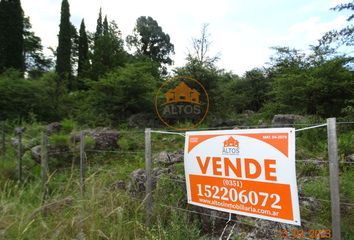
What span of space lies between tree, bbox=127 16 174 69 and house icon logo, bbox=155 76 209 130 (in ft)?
48.8

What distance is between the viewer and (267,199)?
7.63ft

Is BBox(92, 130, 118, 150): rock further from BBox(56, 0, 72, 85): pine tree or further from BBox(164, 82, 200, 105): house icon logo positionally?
BBox(56, 0, 72, 85): pine tree

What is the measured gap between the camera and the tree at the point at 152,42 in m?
25.3

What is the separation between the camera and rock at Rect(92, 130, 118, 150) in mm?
6781

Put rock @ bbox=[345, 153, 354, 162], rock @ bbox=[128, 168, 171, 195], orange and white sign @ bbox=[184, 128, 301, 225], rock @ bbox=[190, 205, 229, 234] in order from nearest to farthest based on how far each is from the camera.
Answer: orange and white sign @ bbox=[184, 128, 301, 225]
rock @ bbox=[190, 205, 229, 234]
rock @ bbox=[128, 168, 171, 195]
rock @ bbox=[345, 153, 354, 162]

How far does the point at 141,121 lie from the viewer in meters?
10.4

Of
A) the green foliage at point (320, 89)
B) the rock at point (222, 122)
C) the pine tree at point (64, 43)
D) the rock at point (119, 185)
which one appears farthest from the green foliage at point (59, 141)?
the pine tree at point (64, 43)

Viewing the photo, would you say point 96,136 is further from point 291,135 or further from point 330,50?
point 330,50

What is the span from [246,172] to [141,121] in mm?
8127

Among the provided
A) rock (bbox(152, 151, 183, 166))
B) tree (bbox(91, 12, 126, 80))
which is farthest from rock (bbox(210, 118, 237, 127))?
tree (bbox(91, 12, 126, 80))

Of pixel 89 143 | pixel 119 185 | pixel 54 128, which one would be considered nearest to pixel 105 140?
pixel 89 143

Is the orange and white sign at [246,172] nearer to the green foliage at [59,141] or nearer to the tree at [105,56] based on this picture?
the green foliage at [59,141]

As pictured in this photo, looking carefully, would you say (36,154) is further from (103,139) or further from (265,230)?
(265,230)

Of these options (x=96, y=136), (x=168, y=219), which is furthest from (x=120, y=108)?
(x=168, y=219)
